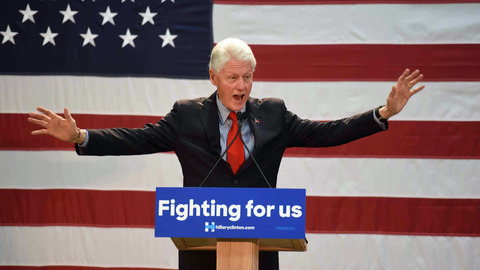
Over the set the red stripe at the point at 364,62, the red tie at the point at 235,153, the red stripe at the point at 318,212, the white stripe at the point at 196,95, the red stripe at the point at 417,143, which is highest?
the red stripe at the point at 364,62

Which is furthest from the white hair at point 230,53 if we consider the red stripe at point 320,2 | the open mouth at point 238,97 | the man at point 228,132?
the red stripe at point 320,2

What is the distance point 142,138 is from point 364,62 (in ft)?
7.02

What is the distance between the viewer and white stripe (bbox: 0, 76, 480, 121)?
3996mm

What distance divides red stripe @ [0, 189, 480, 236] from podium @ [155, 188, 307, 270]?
2.32 meters

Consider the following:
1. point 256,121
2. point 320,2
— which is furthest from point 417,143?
point 256,121

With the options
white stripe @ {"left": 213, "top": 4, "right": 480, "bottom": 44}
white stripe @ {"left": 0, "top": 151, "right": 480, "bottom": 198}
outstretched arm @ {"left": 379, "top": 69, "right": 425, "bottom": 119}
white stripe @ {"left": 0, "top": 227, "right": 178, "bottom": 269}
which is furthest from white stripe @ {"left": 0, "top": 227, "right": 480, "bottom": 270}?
outstretched arm @ {"left": 379, "top": 69, "right": 425, "bottom": 119}

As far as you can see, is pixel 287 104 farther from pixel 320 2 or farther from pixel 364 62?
pixel 320 2

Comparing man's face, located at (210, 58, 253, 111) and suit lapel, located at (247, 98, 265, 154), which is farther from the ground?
man's face, located at (210, 58, 253, 111)

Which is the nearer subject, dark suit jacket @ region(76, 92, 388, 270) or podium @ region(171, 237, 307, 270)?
podium @ region(171, 237, 307, 270)

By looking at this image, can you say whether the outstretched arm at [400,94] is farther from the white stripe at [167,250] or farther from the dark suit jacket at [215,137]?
the white stripe at [167,250]

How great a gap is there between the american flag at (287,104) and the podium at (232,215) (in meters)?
2.31

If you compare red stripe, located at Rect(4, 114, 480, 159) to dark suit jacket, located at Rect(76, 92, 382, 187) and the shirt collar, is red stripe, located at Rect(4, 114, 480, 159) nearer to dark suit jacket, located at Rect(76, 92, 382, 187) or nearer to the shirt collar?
dark suit jacket, located at Rect(76, 92, 382, 187)

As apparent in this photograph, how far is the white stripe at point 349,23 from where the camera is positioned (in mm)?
4008

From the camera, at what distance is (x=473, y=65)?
13.1 feet
